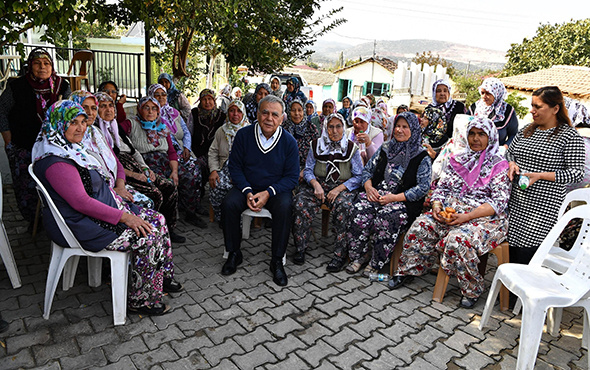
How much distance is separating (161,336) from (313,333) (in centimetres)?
104

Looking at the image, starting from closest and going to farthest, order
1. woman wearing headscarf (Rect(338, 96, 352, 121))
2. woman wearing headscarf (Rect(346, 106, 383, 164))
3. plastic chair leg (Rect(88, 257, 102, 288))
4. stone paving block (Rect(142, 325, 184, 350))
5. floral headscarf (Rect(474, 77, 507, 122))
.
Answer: stone paving block (Rect(142, 325, 184, 350))
plastic chair leg (Rect(88, 257, 102, 288))
floral headscarf (Rect(474, 77, 507, 122))
woman wearing headscarf (Rect(346, 106, 383, 164))
woman wearing headscarf (Rect(338, 96, 352, 121))

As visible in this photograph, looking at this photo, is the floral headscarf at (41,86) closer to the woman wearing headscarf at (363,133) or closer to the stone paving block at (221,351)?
the stone paving block at (221,351)

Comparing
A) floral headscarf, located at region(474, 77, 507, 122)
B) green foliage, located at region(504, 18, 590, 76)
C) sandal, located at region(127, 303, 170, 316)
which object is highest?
green foliage, located at region(504, 18, 590, 76)

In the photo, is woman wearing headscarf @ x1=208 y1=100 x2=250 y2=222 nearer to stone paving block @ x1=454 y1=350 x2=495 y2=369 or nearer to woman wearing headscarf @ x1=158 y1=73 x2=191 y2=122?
woman wearing headscarf @ x1=158 y1=73 x2=191 y2=122

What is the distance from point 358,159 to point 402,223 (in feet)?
3.06

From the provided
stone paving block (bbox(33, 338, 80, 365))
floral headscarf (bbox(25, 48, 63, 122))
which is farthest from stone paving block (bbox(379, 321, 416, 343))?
floral headscarf (bbox(25, 48, 63, 122))

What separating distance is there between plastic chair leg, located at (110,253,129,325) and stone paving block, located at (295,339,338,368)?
1238mm

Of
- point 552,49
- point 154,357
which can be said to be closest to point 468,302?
point 154,357

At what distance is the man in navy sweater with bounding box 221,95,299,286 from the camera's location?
145 inches

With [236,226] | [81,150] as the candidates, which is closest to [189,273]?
[236,226]

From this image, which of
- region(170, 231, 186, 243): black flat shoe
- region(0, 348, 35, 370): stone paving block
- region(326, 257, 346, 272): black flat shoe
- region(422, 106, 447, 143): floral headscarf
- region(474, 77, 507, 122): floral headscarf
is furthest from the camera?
region(422, 106, 447, 143): floral headscarf

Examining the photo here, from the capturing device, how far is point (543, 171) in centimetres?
336

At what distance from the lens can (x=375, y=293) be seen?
138 inches

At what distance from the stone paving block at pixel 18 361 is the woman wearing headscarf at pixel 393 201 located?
2.56 m
